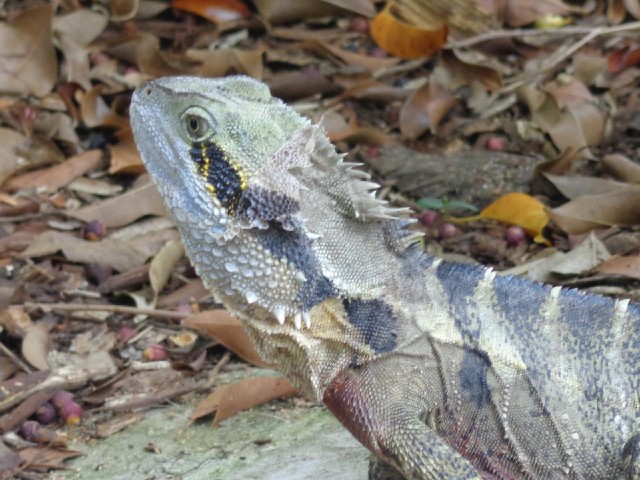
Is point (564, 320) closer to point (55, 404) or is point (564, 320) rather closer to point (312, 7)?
point (55, 404)

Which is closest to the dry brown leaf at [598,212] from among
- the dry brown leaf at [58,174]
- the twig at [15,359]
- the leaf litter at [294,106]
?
the leaf litter at [294,106]

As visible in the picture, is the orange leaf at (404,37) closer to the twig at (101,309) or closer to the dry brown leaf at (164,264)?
the dry brown leaf at (164,264)

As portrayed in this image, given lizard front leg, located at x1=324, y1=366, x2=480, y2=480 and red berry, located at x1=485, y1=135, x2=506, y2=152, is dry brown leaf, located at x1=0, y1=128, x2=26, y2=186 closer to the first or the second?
red berry, located at x1=485, y1=135, x2=506, y2=152

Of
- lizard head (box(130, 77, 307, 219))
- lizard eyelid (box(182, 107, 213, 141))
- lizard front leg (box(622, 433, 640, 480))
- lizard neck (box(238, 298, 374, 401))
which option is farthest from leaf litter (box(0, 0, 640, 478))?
lizard front leg (box(622, 433, 640, 480))

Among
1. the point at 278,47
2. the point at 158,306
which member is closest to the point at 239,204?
the point at 158,306

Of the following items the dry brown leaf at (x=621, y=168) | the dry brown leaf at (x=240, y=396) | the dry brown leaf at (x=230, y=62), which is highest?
the dry brown leaf at (x=230, y=62)
